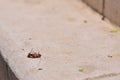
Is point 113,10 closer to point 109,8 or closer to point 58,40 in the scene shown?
point 109,8

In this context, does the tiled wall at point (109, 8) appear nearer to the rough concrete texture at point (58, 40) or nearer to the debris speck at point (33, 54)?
the rough concrete texture at point (58, 40)

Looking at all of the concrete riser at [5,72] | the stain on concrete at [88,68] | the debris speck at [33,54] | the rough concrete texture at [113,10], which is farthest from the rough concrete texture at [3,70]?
the rough concrete texture at [113,10]

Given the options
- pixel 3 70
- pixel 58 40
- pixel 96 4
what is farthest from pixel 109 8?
pixel 3 70

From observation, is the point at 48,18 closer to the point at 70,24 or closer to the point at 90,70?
the point at 70,24

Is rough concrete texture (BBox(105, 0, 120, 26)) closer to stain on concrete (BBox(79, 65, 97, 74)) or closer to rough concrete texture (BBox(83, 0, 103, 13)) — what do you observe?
rough concrete texture (BBox(83, 0, 103, 13))

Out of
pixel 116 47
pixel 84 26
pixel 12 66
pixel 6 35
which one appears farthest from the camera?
pixel 84 26

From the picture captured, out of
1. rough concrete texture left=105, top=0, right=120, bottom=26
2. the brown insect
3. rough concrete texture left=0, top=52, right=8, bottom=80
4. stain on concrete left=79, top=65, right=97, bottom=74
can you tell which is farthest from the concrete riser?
rough concrete texture left=105, top=0, right=120, bottom=26

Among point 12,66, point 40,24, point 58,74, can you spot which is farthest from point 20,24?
point 58,74
